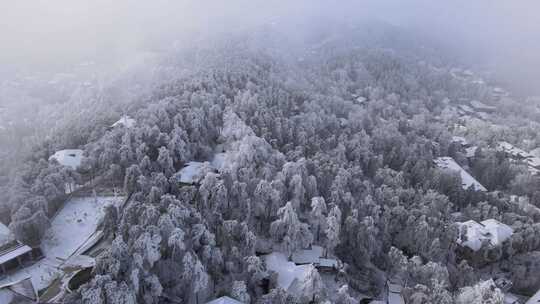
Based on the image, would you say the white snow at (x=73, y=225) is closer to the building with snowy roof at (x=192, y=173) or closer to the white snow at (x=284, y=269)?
the building with snowy roof at (x=192, y=173)

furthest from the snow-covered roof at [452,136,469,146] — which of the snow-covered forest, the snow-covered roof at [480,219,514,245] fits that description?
the snow-covered roof at [480,219,514,245]

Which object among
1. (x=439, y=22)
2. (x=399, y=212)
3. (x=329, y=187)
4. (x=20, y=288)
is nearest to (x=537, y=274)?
(x=399, y=212)

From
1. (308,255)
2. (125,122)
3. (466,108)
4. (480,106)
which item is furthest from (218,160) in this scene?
(480,106)

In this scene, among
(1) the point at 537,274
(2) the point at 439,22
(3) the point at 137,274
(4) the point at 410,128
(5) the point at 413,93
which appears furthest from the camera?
(2) the point at 439,22

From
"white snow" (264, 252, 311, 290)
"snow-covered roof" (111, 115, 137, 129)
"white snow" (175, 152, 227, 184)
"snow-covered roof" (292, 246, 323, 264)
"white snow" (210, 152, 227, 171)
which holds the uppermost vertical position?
"snow-covered roof" (111, 115, 137, 129)

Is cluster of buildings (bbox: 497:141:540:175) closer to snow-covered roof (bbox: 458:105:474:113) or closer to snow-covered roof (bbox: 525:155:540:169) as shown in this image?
snow-covered roof (bbox: 525:155:540:169)

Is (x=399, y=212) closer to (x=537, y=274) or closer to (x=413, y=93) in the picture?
(x=537, y=274)
